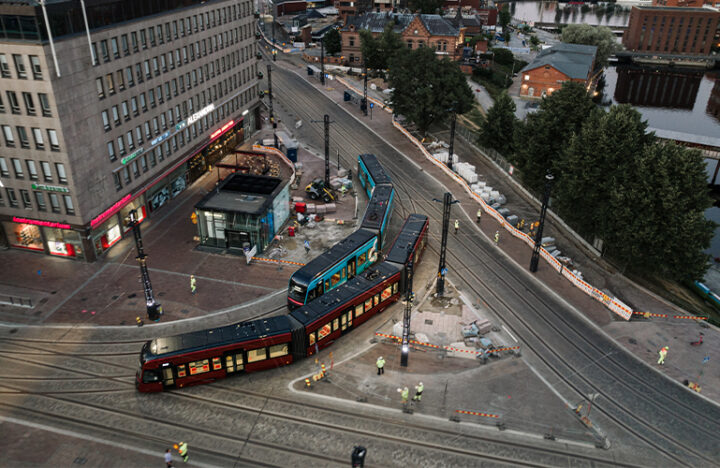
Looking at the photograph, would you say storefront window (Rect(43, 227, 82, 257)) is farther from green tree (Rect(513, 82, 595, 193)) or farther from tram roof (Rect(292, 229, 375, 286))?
green tree (Rect(513, 82, 595, 193))

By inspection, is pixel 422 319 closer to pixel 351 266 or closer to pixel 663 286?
pixel 351 266

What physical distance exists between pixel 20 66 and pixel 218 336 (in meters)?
29.1

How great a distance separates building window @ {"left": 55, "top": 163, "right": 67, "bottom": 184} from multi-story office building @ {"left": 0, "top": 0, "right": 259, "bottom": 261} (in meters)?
0.10

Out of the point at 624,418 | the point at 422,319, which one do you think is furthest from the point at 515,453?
the point at 422,319

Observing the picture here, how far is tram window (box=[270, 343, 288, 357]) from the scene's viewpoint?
39.6 m

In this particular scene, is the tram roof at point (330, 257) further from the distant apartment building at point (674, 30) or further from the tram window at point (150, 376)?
the distant apartment building at point (674, 30)

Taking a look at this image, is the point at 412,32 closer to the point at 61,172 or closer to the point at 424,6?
the point at 424,6

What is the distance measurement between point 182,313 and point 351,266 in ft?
49.7

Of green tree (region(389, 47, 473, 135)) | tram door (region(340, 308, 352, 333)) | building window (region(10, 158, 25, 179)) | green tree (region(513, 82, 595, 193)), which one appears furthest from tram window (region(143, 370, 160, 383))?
green tree (region(389, 47, 473, 135))

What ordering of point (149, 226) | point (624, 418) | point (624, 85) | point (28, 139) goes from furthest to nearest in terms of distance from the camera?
point (624, 85), point (149, 226), point (28, 139), point (624, 418)

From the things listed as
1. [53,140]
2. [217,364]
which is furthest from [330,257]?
[53,140]

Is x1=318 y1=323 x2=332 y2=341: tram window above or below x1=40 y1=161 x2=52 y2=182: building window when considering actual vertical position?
below

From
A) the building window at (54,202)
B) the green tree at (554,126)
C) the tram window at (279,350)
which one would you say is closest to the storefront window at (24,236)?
the building window at (54,202)

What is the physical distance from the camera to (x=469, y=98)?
295ft
